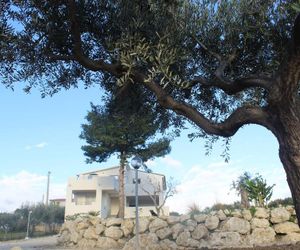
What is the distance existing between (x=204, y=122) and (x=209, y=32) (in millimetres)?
1761

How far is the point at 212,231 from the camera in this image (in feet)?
49.1

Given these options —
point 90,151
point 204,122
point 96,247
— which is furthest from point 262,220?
point 90,151

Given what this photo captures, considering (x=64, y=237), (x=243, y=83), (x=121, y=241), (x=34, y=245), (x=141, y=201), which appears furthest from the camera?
(x=141, y=201)

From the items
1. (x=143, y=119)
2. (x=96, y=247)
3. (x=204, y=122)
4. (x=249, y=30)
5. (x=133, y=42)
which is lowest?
(x=96, y=247)

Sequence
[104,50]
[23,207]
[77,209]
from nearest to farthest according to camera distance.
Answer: [104,50], [77,209], [23,207]

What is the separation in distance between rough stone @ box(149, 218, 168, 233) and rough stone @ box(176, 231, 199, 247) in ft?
2.86

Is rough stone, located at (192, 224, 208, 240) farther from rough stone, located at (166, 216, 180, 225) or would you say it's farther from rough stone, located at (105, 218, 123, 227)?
rough stone, located at (105, 218, 123, 227)

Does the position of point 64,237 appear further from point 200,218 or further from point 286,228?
point 286,228

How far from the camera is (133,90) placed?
23.7 ft

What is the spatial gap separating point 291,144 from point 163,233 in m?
11.4

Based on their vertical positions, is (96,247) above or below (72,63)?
below

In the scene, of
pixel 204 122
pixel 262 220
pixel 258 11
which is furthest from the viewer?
pixel 262 220

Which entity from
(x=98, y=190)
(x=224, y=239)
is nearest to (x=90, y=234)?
(x=224, y=239)

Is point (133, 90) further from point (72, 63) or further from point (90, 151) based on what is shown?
point (90, 151)
